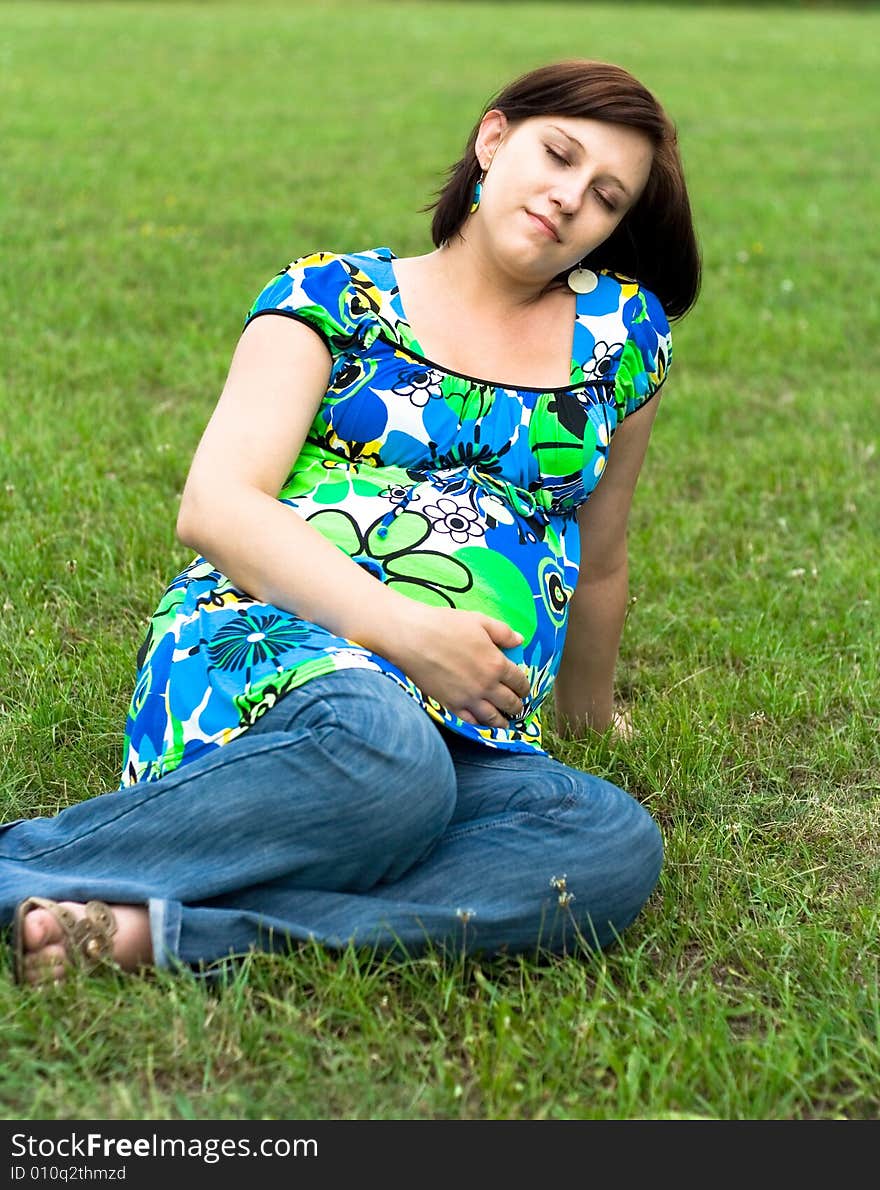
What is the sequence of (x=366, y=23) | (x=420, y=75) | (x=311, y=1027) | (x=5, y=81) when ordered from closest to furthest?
(x=311, y=1027) → (x=5, y=81) → (x=420, y=75) → (x=366, y=23)

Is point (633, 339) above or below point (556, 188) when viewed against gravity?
below

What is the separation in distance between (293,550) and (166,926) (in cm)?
59

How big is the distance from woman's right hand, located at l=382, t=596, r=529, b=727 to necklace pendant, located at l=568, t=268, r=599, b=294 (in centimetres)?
74

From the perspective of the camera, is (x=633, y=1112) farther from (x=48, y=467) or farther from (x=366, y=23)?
(x=366, y=23)

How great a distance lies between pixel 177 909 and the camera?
1.95 m

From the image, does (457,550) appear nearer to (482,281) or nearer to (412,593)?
(412,593)

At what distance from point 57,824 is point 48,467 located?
1971mm

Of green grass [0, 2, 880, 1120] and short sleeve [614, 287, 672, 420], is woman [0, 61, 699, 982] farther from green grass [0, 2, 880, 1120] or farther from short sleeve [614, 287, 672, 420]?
green grass [0, 2, 880, 1120]

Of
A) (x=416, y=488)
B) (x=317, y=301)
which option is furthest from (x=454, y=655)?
(x=317, y=301)

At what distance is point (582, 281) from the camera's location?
262cm

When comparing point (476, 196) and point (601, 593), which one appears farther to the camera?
point (601, 593)

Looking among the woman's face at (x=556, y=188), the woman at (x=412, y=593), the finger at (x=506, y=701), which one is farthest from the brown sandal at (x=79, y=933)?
the woman's face at (x=556, y=188)

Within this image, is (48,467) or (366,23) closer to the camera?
(48,467)
